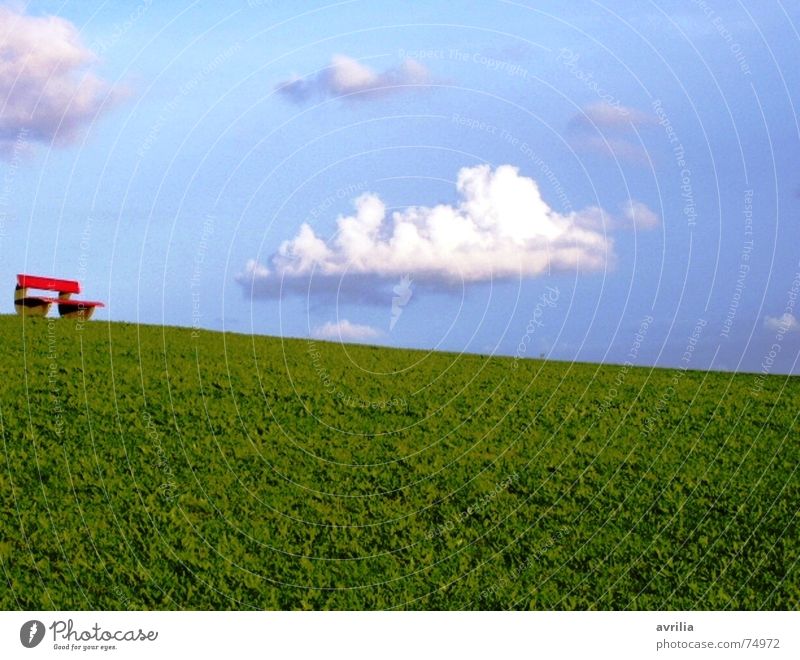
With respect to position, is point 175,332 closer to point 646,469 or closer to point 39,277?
point 39,277

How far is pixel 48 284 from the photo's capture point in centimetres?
1759

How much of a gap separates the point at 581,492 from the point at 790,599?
2558 millimetres

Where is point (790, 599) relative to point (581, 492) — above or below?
below

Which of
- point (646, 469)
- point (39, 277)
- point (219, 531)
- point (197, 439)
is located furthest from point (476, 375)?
point (39, 277)

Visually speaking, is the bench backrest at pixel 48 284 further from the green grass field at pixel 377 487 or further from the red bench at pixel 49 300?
the green grass field at pixel 377 487

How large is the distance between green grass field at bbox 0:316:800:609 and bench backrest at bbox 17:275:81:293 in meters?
3.18

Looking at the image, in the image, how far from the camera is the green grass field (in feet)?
29.4

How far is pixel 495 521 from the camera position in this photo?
33.0 ft
